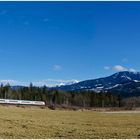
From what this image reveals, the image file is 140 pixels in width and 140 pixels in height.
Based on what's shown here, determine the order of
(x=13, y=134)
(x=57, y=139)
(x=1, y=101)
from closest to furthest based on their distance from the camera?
(x=57, y=139) < (x=13, y=134) < (x=1, y=101)

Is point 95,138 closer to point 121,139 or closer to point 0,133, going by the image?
point 121,139

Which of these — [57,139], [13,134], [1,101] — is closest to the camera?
[57,139]

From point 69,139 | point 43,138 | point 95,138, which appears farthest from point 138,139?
point 43,138

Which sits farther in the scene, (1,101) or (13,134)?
(1,101)

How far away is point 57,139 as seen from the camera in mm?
23109

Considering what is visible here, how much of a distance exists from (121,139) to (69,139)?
3.52 m

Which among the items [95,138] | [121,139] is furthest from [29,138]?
[121,139]

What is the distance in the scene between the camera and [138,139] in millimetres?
23625

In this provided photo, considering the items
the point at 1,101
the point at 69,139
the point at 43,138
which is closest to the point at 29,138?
the point at 43,138

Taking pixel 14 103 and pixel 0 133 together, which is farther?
pixel 14 103

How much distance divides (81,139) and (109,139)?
6.15 ft

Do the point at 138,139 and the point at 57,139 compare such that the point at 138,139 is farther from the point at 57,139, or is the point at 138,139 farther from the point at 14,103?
the point at 14,103

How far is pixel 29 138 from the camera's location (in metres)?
23.3

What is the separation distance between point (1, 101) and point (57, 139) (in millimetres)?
101492
